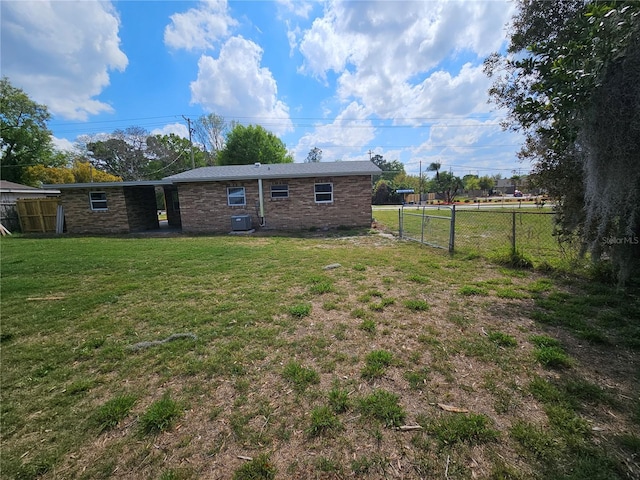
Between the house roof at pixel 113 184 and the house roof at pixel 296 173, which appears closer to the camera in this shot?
the house roof at pixel 296 173

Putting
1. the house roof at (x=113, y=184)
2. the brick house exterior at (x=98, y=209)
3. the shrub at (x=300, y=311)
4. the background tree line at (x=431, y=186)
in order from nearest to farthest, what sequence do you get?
the shrub at (x=300, y=311) < the house roof at (x=113, y=184) < the brick house exterior at (x=98, y=209) < the background tree line at (x=431, y=186)

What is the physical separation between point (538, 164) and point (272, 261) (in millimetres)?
5952

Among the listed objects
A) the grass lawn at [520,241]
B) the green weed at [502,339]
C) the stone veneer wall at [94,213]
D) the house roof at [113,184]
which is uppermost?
the house roof at [113,184]

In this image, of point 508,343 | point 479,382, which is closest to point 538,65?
point 508,343

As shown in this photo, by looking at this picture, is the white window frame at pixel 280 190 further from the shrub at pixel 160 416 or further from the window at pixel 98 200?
the shrub at pixel 160 416

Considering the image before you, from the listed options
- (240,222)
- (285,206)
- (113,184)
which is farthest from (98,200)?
(285,206)

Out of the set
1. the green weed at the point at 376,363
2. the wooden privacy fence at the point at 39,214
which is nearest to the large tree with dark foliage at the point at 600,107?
the green weed at the point at 376,363

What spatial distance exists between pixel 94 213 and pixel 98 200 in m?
0.72

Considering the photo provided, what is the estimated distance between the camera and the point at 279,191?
13273 millimetres

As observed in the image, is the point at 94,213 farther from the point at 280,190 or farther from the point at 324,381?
the point at 324,381

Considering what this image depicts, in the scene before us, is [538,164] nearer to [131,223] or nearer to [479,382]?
[479,382]

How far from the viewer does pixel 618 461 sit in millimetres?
1662

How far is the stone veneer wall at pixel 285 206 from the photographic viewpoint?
1314cm

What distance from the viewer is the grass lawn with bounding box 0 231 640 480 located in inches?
70.1
